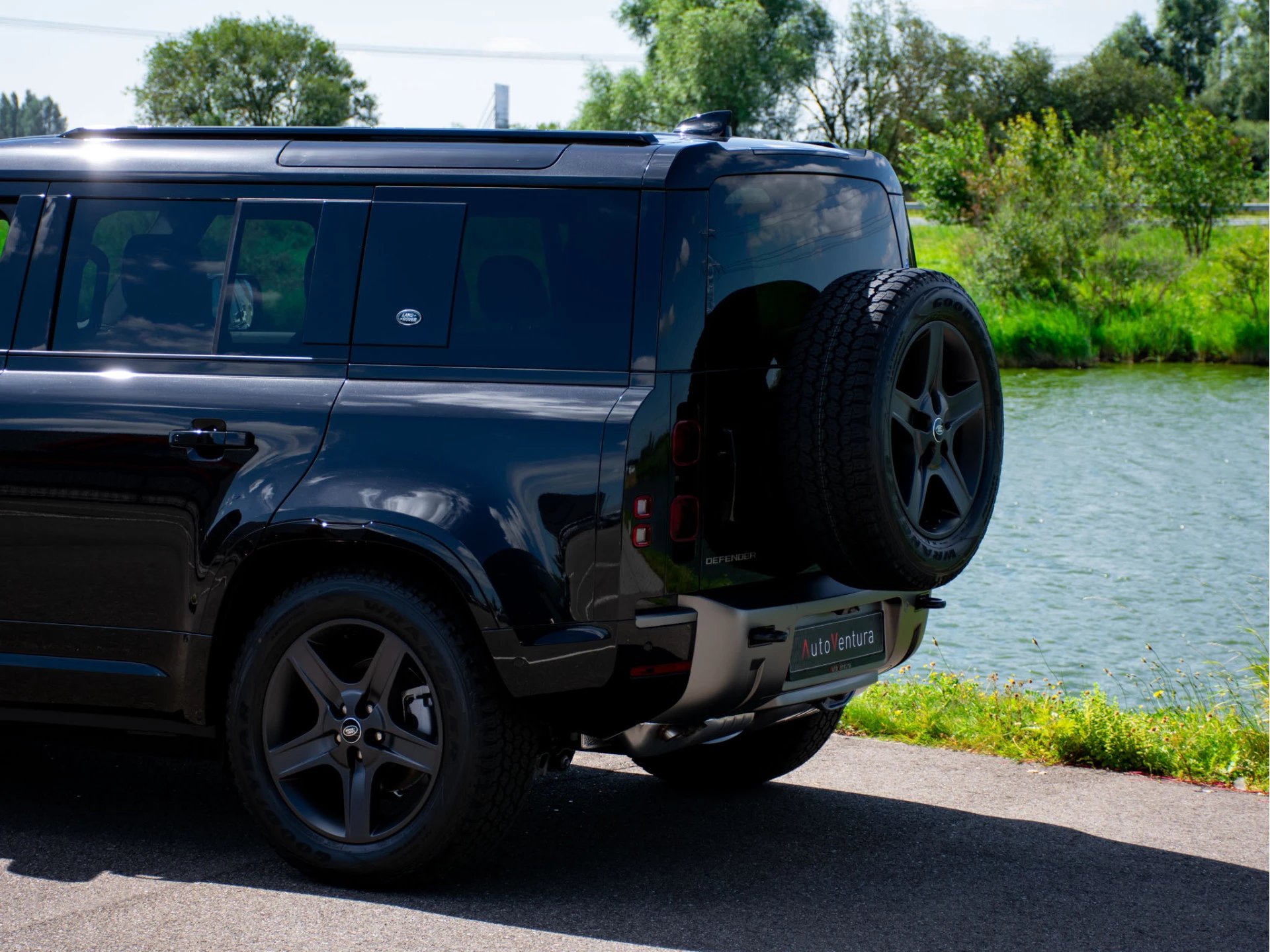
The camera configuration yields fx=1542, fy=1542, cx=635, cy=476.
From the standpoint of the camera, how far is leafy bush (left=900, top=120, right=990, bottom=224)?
42.8 meters

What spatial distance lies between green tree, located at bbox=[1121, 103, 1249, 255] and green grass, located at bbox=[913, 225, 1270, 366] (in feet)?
5.35

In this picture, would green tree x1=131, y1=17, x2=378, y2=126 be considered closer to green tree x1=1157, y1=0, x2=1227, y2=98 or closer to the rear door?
green tree x1=1157, y1=0, x2=1227, y2=98

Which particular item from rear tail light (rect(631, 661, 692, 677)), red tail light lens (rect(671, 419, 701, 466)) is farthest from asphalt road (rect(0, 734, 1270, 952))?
red tail light lens (rect(671, 419, 701, 466))

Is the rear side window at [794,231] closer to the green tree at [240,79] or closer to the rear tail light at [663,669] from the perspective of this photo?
the rear tail light at [663,669]

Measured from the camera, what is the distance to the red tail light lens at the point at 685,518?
4.00m

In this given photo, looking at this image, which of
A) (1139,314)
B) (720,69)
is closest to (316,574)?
(1139,314)

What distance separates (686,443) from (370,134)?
4.52 ft

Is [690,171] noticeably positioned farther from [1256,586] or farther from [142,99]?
[142,99]

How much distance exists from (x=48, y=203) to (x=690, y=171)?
2084mm

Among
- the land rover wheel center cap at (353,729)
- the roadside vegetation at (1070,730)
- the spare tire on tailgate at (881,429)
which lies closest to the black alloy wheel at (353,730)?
the land rover wheel center cap at (353,729)

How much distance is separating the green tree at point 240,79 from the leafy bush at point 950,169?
4278 cm

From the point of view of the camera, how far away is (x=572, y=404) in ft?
13.2

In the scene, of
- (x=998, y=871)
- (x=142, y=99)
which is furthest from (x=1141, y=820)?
(x=142, y=99)

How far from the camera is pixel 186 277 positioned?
461 centimetres
